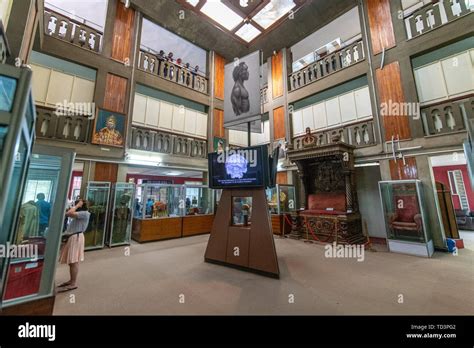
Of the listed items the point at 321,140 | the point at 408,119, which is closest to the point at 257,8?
the point at 321,140

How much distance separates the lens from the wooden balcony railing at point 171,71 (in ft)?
25.9

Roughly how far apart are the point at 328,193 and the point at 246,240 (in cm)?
448

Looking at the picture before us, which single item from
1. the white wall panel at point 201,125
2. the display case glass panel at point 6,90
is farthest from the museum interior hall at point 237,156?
the white wall panel at point 201,125

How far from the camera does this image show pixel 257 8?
741cm

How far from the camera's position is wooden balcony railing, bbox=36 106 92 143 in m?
5.65

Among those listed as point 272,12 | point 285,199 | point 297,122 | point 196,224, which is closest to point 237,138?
point 297,122

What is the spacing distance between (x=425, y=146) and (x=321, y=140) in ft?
9.89

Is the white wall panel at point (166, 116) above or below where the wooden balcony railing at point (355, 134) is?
above

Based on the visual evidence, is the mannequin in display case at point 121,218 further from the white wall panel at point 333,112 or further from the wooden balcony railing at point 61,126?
the white wall panel at point 333,112

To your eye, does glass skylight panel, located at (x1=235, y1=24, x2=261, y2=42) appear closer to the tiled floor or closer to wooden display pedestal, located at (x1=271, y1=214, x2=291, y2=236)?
wooden display pedestal, located at (x1=271, y1=214, x2=291, y2=236)

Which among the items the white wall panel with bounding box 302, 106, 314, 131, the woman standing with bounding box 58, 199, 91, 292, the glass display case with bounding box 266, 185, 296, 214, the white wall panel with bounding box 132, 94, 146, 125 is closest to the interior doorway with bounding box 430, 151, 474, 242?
the white wall panel with bounding box 302, 106, 314, 131

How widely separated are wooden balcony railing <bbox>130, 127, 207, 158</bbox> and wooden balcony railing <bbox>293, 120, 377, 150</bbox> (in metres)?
5.00

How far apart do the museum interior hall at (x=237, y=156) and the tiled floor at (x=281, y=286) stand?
38 mm

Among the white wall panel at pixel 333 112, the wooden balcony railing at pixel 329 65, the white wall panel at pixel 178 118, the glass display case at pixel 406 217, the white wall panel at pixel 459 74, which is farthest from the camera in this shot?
the white wall panel at pixel 178 118
